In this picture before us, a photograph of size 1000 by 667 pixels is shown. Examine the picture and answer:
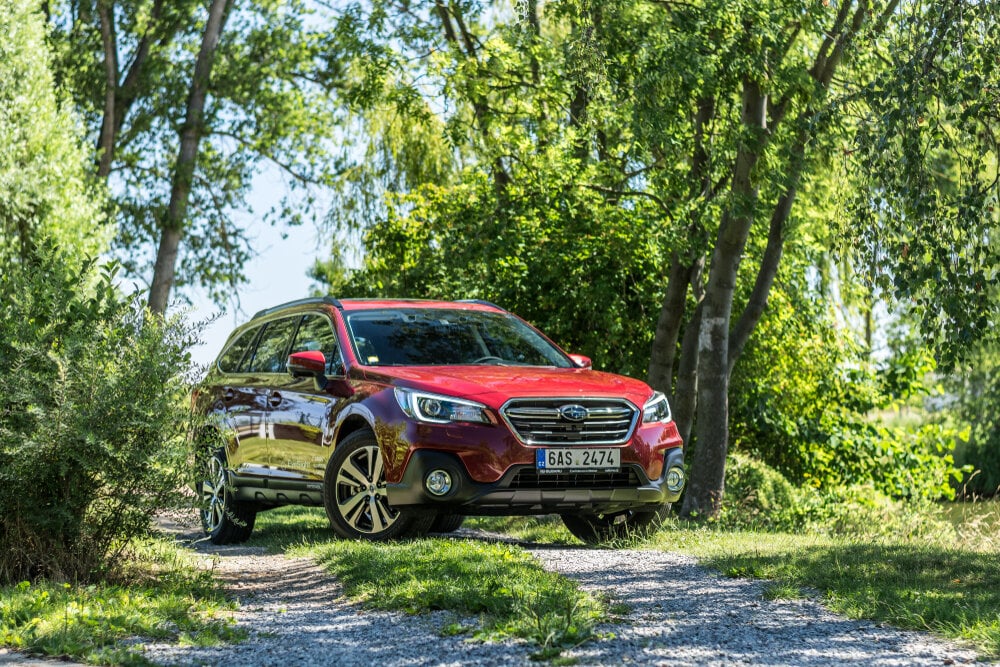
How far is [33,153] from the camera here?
1011 inches

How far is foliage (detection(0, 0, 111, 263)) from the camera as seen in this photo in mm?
24812

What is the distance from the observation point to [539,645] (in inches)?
233

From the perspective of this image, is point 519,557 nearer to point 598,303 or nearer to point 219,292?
point 598,303

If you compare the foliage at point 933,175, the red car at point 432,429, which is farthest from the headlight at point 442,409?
the foliage at point 933,175

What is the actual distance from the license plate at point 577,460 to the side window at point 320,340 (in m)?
1.81

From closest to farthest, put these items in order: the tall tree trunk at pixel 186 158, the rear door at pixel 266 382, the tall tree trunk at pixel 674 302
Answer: the rear door at pixel 266 382 < the tall tree trunk at pixel 674 302 < the tall tree trunk at pixel 186 158

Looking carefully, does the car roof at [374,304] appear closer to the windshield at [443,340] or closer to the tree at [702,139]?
the windshield at [443,340]

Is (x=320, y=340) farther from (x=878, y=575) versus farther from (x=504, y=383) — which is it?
(x=878, y=575)

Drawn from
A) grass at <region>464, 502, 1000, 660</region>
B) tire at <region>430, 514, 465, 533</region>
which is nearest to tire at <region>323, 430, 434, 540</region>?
tire at <region>430, 514, 465, 533</region>

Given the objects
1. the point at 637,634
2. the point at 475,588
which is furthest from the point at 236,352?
the point at 637,634

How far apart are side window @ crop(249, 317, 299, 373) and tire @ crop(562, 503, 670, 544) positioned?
9.07 ft

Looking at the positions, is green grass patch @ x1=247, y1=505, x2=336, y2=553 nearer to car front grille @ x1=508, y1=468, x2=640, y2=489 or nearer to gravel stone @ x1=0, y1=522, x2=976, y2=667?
car front grille @ x1=508, y1=468, x2=640, y2=489

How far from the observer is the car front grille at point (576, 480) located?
8969 millimetres

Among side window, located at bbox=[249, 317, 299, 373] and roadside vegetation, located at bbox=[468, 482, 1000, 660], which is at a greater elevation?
side window, located at bbox=[249, 317, 299, 373]
